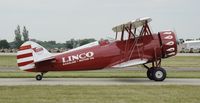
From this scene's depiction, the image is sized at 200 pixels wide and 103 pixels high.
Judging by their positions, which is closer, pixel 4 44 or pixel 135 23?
pixel 135 23

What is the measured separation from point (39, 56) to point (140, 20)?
5.26 m

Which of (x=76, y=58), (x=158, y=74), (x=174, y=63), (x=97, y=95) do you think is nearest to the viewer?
(x=97, y=95)

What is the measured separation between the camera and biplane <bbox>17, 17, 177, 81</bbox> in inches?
835

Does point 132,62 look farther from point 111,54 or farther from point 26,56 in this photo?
point 26,56

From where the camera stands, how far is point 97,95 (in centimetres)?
1371

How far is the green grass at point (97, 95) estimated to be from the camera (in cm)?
1252

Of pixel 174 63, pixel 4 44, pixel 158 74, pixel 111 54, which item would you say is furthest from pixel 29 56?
pixel 4 44

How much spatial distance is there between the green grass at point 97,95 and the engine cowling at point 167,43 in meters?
5.60

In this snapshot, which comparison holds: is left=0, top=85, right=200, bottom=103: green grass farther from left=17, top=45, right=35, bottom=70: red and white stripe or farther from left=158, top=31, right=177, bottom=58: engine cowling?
left=158, top=31, right=177, bottom=58: engine cowling

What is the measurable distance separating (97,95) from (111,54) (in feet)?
26.4

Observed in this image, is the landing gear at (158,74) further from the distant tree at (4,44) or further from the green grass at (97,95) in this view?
the distant tree at (4,44)

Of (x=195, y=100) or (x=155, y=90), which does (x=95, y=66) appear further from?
(x=195, y=100)

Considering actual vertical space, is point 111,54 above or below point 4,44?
below

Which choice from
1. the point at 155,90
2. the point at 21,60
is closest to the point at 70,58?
the point at 21,60
